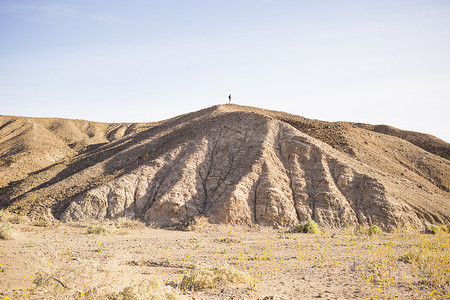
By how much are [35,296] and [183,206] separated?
12.4 metres

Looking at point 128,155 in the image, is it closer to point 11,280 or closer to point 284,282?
point 11,280

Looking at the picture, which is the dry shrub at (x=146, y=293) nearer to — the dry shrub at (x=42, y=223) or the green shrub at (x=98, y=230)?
the green shrub at (x=98, y=230)

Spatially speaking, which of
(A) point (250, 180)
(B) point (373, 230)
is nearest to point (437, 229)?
(B) point (373, 230)

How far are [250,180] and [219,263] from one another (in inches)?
404

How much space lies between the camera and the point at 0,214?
19672 millimetres

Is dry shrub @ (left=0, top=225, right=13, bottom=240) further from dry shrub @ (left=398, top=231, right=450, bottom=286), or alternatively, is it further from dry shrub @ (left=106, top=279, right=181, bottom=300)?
dry shrub @ (left=398, top=231, right=450, bottom=286)

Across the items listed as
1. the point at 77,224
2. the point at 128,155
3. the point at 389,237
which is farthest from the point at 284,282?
the point at 128,155

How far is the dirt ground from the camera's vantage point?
837 centimetres

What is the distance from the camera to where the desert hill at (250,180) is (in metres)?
20.2

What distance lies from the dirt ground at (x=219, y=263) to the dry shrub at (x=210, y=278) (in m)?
0.08

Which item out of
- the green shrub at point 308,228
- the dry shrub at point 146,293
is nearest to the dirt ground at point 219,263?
the dry shrub at point 146,293

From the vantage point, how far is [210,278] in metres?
9.11

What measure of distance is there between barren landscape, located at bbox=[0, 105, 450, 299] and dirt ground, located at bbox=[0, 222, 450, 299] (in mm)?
64

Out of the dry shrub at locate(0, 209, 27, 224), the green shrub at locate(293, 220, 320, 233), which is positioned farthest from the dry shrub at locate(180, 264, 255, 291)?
the dry shrub at locate(0, 209, 27, 224)
